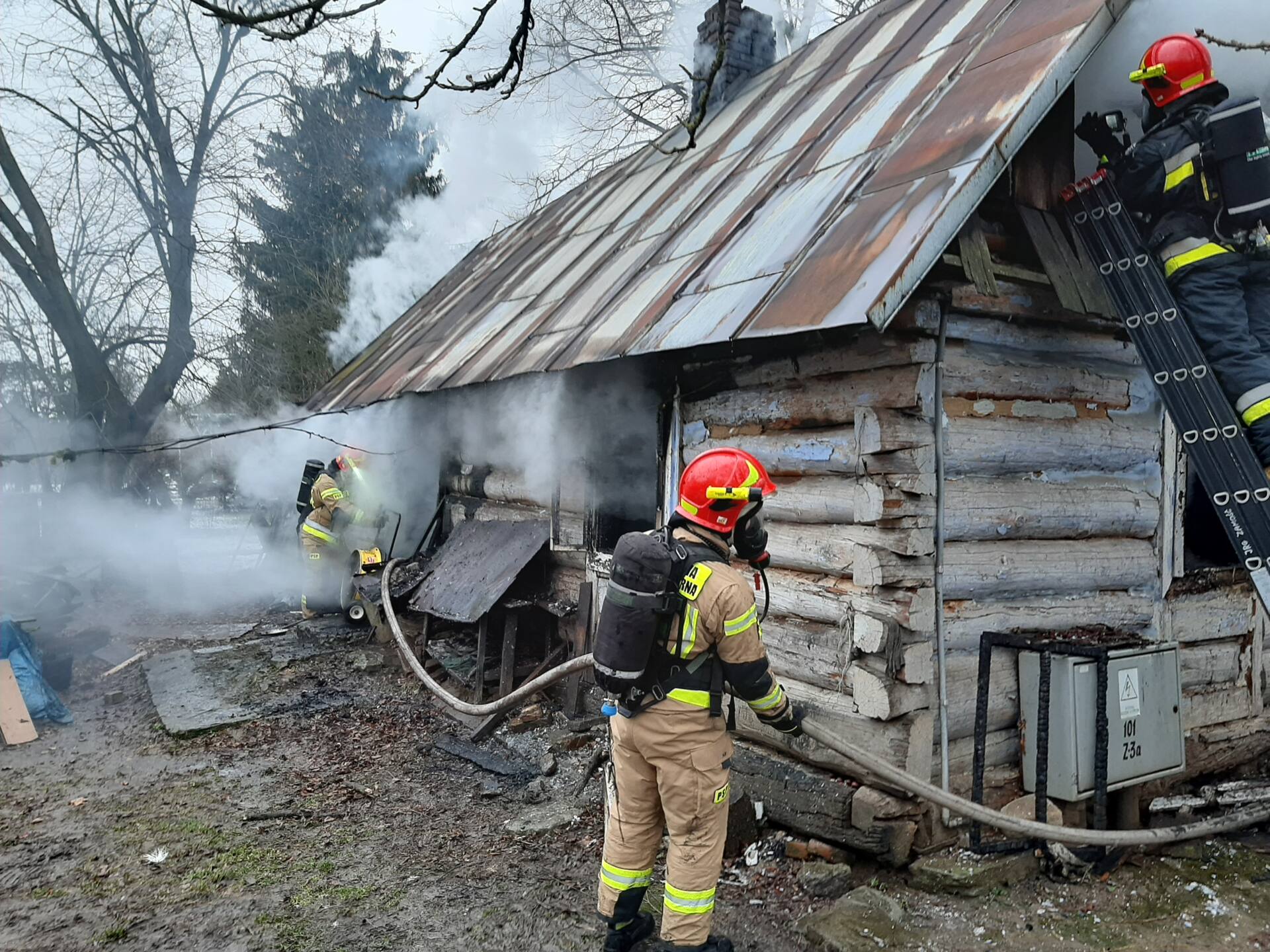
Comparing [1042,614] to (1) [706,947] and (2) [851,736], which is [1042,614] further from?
(1) [706,947]

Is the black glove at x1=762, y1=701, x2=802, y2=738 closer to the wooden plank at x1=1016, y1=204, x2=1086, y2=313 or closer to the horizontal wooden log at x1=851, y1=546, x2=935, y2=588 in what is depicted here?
the horizontal wooden log at x1=851, y1=546, x2=935, y2=588

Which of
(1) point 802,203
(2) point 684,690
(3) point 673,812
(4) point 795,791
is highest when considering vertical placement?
(1) point 802,203

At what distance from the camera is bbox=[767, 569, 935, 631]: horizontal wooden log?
165 inches

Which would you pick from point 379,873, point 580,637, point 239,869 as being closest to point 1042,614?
point 580,637

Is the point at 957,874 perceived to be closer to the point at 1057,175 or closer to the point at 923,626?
the point at 923,626

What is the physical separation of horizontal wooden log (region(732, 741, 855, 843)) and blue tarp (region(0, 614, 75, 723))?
6.35m

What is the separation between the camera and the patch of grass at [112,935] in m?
3.84

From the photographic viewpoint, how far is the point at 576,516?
725cm

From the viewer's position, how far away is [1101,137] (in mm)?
Result: 4215

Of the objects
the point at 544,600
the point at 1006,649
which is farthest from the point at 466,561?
the point at 1006,649

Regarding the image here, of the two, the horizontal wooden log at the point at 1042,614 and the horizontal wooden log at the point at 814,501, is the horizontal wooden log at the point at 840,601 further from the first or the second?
the horizontal wooden log at the point at 814,501

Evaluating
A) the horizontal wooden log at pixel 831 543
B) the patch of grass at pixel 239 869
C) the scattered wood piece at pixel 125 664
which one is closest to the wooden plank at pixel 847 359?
the horizontal wooden log at pixel 831 543

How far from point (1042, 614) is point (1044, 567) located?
269 mm

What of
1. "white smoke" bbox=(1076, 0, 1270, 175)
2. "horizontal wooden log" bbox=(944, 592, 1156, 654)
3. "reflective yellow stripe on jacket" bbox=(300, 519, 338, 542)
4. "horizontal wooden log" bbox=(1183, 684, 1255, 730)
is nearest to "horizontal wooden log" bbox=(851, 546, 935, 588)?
"horizontal wooden log" bbox=(944, 592, 1156, 654)
